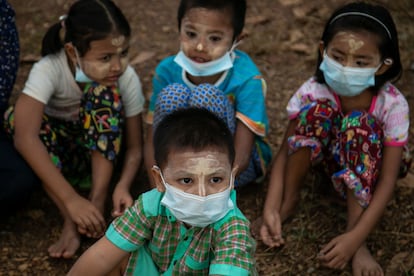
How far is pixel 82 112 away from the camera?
2.84 metres

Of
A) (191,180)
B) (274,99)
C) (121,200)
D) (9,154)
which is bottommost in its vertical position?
(274,99)

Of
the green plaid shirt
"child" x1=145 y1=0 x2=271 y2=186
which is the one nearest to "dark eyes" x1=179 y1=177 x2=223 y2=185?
the green plaid shirt

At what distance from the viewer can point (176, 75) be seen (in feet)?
9.77

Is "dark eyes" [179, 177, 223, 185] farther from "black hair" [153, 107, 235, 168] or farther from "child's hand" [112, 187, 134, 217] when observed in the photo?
"child's hand" [112, 187, 134, 217]

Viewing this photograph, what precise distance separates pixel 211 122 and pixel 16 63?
1295 mm

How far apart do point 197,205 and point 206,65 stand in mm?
944

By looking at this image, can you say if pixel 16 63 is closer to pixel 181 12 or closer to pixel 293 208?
pixel 181 12

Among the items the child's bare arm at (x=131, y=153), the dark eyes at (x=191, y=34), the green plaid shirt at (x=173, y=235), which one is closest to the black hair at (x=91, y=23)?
the dark eyes at (x=191, y=34)

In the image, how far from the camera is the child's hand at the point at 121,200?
278 centimetres

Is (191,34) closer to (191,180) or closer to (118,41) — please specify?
(118,41)

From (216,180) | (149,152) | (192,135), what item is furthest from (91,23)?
(216,180)

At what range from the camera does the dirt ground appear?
8.91ft

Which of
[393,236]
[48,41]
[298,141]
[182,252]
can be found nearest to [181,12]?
[48,41]

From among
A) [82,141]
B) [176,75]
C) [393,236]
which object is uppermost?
[176,75]
